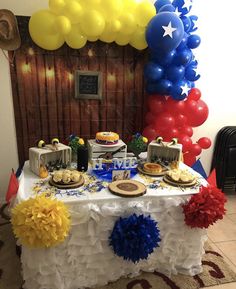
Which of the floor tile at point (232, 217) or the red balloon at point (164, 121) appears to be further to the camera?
the floor tile at point (232, 217)

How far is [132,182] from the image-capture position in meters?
1.61

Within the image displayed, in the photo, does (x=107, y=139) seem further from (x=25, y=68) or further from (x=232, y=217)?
(x=232, y=217)

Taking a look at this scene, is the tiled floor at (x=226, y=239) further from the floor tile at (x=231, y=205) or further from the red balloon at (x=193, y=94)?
the red balloon at (x=193, y=94)

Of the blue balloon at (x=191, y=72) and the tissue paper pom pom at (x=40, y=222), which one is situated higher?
the blue balloon at (x=191, y=72)

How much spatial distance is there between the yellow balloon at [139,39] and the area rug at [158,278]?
5.64 feet

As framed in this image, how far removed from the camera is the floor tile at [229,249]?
1.88 metres

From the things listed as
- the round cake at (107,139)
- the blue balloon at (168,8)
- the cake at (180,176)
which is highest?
the blue balloon at (168,8)

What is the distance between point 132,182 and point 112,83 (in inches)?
39.8

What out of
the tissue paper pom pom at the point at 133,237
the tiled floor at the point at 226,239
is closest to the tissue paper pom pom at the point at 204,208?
the tissue paper pom pom at the point at 133,237

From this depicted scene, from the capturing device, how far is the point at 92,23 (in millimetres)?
1651

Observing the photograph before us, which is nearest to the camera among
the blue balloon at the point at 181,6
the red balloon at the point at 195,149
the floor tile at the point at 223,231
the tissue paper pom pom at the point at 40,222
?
the tissue paper pom pom at the point at 40,222

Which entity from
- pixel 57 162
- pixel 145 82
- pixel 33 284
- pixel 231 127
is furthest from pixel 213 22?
pixel 33 284

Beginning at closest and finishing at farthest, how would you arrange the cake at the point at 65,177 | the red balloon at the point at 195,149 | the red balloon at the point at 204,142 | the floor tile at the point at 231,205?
the cake at the point at 65,177
the red balloon at the point at 195,149
the red balloon at the point at 204,142
the floor tile at the point at 231,205

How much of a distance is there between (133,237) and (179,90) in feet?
3.83
